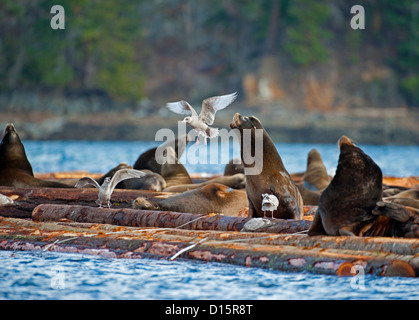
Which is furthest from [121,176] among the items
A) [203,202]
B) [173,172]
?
[173,172]

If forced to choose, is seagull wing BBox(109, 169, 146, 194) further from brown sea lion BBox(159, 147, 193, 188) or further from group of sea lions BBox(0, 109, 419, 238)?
brown sea lion BBox(159, 147, 193, 188)

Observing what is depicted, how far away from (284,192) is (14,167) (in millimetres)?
5025

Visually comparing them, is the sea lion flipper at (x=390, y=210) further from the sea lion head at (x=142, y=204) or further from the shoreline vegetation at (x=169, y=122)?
the shoreline vegetation at (x=169, y=122)

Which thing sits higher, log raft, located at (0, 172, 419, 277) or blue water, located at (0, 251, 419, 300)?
log raft, located at (0, 172, 419, 277)

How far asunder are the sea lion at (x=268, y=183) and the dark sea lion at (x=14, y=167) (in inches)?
158

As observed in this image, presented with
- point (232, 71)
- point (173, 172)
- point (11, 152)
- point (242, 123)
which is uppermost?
point (232, 71)

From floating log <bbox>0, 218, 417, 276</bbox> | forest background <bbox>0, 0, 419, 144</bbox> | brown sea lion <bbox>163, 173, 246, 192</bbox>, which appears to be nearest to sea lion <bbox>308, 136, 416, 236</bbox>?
floating log <bbox>0, 218, 417, 276</bbox>

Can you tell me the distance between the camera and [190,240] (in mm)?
7648

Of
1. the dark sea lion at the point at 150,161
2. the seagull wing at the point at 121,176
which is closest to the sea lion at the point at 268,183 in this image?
the seagull wing at the point at 121,176

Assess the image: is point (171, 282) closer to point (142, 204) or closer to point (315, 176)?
point (142, 204)

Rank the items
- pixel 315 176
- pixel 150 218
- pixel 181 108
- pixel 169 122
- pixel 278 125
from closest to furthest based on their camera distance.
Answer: pixel 150 218 < pixel 181 108 < pixel 315 176 < pixel 278 125 < pixel 169 122

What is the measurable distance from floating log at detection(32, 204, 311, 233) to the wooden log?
60cm

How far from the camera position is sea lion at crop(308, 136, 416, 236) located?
7145 millimetres
